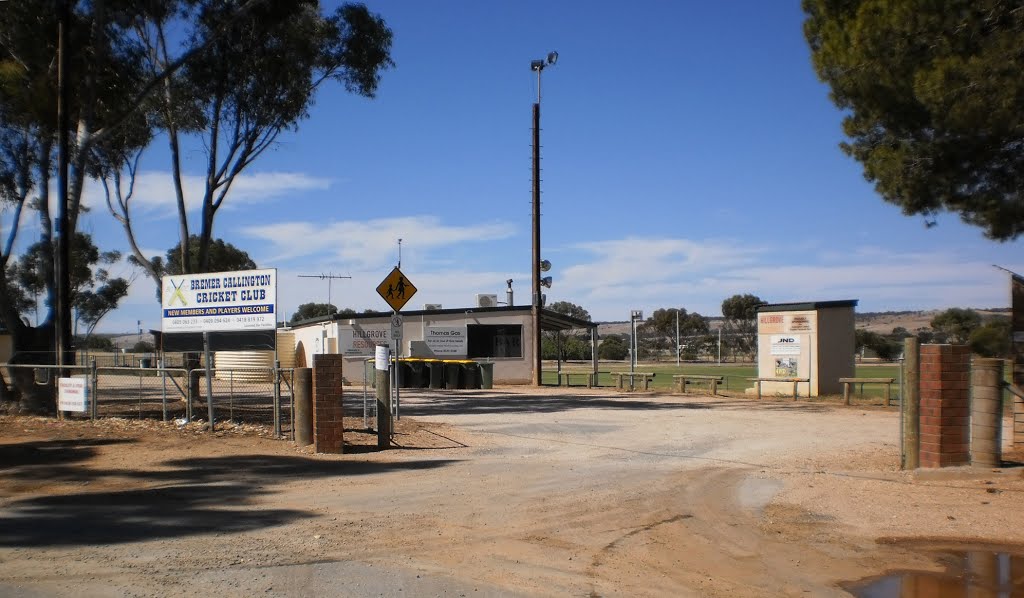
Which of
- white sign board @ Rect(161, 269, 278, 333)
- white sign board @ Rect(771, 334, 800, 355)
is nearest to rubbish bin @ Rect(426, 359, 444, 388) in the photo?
white sign board @ Rect(771, 334, 800, 355)

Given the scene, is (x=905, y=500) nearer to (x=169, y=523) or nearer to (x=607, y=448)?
(x=607, y=448)

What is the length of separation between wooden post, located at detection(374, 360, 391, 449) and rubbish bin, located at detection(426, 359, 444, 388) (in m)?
18.7

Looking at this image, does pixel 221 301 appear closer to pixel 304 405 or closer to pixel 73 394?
pixel 73 394

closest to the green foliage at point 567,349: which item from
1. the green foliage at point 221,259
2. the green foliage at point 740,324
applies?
the green foliage at point 740,324

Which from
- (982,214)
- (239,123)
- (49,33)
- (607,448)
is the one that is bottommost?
(607,448)

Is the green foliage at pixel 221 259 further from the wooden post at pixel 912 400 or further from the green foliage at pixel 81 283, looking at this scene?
the wooden post at pixel 912 400

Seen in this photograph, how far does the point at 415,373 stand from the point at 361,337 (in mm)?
5737

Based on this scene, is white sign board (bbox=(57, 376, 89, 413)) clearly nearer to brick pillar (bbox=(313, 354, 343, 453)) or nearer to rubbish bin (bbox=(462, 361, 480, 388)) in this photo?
brick pillar (bbox=(313, 354, 343, 453))

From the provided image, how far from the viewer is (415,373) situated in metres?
33.2

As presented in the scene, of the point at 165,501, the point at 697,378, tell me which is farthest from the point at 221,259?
the point at 165,501

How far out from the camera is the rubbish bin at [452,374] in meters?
32.8

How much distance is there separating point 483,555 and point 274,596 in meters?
1.89

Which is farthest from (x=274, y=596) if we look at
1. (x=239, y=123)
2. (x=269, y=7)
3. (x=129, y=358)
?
(x=129, y=358)

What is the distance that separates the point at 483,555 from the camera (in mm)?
7469
